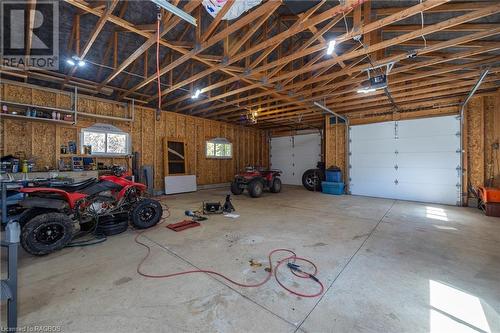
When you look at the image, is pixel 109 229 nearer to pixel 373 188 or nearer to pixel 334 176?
pixel 334 176

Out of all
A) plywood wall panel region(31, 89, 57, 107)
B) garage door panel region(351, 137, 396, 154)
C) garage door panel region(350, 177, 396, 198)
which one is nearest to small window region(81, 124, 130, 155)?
plywood wall panel region(31, 89, 57, 107)

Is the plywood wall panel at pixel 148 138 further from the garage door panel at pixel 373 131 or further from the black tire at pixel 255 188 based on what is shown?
the garage door panel at pixel 373 131

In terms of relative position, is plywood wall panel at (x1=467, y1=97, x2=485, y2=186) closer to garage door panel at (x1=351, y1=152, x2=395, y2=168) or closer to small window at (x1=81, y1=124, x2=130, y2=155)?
garage door panel at (x1=351, y1=152, x2=395, y2=168)

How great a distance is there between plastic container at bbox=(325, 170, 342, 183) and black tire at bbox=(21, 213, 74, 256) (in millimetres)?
7636

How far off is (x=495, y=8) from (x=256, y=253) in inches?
163

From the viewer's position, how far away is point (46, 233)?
8.66ft

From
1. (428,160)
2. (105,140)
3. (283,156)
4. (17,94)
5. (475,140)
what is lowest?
(428,160)

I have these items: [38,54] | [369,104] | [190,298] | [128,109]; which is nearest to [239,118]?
[128,109]

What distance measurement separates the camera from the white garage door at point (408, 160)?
5867 mm

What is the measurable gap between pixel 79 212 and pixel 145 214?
0.95 metres

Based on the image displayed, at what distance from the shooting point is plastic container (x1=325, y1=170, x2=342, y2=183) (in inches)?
300

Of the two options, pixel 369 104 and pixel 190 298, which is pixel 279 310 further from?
pixel 369 104

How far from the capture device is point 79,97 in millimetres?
5543

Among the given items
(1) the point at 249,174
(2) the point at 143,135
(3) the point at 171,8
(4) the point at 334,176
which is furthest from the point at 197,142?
(3) the point at 171,8
